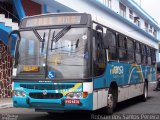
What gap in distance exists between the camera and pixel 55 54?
405 inches

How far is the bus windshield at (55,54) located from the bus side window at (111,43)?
167 cm

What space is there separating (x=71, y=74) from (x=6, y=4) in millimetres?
12322

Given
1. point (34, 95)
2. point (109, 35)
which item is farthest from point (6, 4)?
point (34, 95)

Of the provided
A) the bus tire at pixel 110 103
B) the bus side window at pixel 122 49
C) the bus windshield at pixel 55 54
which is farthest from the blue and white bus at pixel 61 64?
the bus side window at pixel 122 49

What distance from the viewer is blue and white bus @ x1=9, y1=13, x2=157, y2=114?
32.7 feet

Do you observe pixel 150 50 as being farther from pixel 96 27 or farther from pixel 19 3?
pixel 96 27

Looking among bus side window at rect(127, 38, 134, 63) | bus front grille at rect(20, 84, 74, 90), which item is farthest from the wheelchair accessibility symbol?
bus side window at rect(127, 38, 134, 63)

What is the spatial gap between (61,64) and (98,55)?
49.3 inches

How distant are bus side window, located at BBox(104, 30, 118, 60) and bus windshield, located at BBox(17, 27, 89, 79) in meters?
1.67

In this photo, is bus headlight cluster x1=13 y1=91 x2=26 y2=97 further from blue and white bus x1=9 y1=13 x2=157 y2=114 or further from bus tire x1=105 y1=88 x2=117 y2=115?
bus tire x1=105 y1=88 x2=117 y2=115

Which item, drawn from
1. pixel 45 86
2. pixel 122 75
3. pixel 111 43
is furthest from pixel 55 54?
pixel 122 75

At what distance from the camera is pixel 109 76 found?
38.7 ft

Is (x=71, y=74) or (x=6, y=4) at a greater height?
(x=6, y=4)

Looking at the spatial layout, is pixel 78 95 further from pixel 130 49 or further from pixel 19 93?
pixel 130 49
